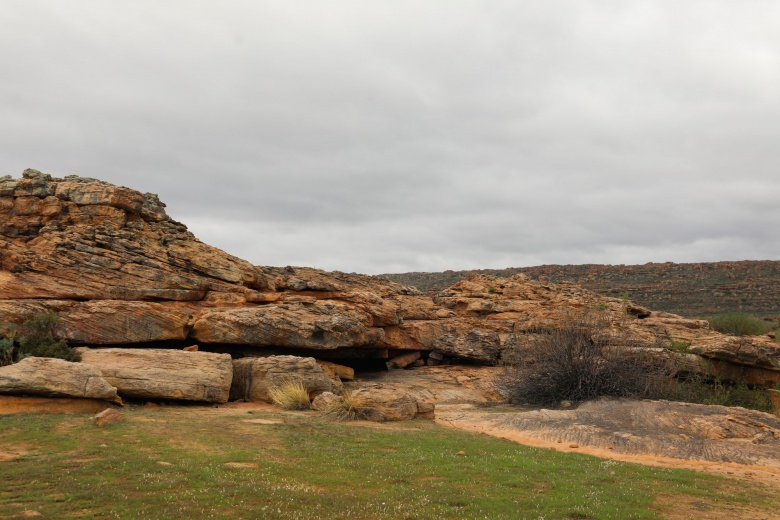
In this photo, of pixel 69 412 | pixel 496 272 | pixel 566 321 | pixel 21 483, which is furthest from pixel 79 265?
pixel 496 272

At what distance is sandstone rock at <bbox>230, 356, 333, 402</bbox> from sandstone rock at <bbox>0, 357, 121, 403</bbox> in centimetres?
514

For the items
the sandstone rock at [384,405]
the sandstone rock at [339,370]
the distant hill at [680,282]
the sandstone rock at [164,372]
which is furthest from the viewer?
the distant hill at [680,282]

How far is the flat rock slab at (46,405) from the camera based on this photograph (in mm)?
14291

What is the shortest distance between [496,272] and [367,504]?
64.5 m

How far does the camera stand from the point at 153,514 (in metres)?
7.34

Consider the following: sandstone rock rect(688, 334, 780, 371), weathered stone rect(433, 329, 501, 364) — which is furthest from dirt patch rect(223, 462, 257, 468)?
sandstone rock rect(688, 334, 780, 371)

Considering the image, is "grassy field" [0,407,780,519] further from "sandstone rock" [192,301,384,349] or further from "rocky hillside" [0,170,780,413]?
"sandstone rock" [192,301,384,349]

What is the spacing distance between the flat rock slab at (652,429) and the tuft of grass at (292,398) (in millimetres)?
4311

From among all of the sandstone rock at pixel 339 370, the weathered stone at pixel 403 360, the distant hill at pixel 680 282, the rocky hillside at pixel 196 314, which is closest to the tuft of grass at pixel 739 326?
the distant hill at pixel 680 282

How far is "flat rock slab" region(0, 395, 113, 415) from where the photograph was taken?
14.3 metres

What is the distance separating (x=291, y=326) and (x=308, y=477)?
13214 millimetres

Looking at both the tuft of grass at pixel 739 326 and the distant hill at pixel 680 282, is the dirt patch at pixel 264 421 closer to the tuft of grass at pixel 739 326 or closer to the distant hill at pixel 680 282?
the tuft of grass at pixel 739 326

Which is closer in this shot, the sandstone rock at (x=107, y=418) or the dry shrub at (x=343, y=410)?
the sandstone rock at (x=107, y=418)

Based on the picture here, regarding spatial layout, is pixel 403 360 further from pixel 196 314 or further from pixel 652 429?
pixel 652 429
